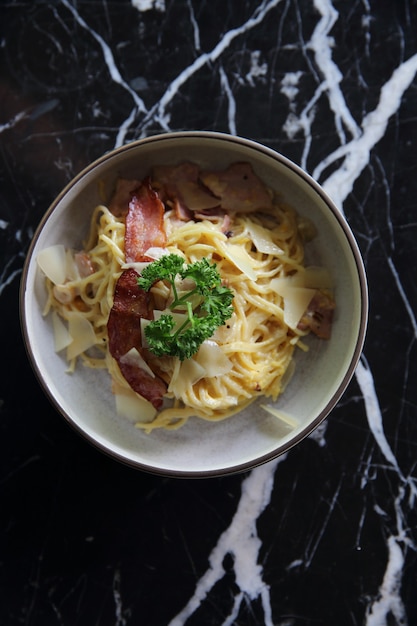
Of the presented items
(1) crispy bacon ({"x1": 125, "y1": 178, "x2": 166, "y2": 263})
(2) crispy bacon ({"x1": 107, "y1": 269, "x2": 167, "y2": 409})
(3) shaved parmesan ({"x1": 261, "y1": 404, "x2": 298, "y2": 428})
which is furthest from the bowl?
(2) crispy bacon ({"x1": 107, "y1": 269, "x2": 167, "y2": 409})

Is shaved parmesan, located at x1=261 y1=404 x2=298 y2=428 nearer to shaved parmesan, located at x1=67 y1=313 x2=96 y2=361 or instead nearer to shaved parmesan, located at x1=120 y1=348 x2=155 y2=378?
shaved parmesan, located at x1=120 y1=348 x2=155 y2=378

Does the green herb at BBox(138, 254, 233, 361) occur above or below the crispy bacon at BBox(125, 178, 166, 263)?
below

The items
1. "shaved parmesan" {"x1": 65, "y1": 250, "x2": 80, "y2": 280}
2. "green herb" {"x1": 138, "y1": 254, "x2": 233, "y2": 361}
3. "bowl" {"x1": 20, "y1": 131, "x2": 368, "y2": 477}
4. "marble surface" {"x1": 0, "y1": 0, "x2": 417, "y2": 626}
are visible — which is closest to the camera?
"green herb" {"x1": 138, "y1": 254, "x2": 233, "y2": 361}

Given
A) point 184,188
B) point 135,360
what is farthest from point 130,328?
point 184,188

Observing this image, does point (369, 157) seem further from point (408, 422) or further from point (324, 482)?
point (324, 482)

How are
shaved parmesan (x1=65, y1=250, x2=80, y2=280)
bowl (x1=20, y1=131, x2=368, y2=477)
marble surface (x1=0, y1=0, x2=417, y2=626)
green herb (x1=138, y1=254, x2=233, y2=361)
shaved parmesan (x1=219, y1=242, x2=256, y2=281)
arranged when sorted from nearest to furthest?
green herb (x1=138, y1=254, x2=233, y2=361)
bowl (x1=20, y1=131, x2=368, y2=477)
shaved parmesan (x1=219, y1=242, x2=256, y2=281)
shaved parmesan (x1=65, y1=250, x2=80, y2=280)
marble surface (x1=0, y1=0, x2=417, y2=626)

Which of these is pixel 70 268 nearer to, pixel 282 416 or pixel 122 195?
pixel 122 195
